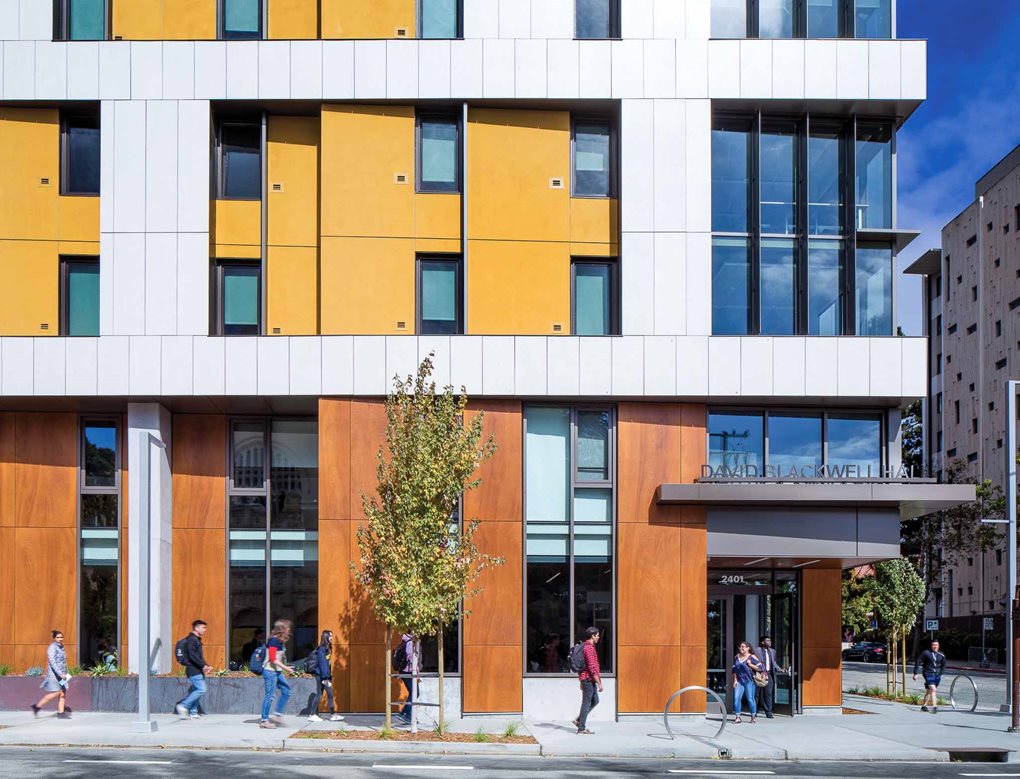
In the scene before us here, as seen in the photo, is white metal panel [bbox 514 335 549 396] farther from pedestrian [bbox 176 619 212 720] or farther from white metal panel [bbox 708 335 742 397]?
pedestrian [bbox 176 619 212 720]

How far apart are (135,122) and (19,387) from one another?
6025 millimetres

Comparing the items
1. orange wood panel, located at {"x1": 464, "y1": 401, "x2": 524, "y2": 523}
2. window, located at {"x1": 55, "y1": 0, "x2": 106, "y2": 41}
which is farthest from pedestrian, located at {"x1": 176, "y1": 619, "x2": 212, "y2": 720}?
window, located at {"x1": 55, "y1": 0, "x2": 106, "y2": 41}

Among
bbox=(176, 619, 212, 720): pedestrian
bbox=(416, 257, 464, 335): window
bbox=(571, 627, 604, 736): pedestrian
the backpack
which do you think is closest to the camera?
bbox=(571, 627, 604, 736): pedestrian

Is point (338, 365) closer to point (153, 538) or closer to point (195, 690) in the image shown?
point (153, 538)

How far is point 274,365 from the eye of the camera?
22859 millimetres

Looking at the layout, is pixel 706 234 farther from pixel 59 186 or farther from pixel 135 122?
pixel 59 186

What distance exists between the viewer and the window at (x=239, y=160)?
24.2 m

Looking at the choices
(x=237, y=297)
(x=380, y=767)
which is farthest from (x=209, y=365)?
(x=380, y=767)

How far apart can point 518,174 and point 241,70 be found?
6.21 metres

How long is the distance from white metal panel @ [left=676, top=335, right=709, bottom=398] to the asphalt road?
802cm

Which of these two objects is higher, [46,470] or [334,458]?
[334,458]

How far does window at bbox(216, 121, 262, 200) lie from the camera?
24.2m

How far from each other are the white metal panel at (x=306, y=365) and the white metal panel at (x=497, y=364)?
3395 millimetres

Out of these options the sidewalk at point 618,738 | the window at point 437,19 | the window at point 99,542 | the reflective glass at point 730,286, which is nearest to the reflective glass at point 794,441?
the reflective glass at point 730,286
